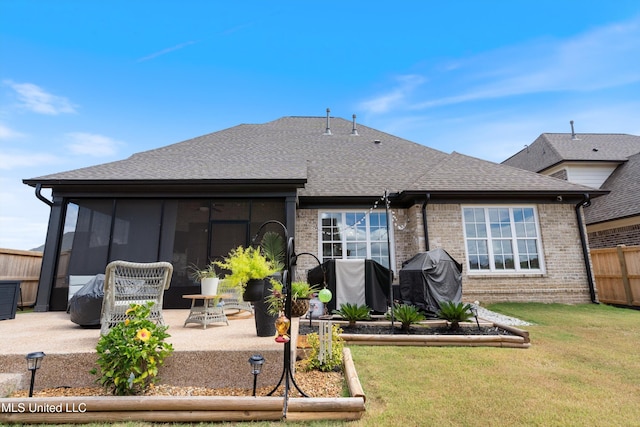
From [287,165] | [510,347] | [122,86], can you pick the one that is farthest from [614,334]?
[122,86]

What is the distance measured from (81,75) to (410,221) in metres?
12.0

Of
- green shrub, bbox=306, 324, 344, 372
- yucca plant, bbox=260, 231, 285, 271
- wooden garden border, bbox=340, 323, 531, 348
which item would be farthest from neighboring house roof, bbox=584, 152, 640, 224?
green shrub, bbox=306, 324, 344, 372

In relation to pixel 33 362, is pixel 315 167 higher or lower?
higher

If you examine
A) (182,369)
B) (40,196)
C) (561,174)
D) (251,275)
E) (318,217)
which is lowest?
(182,369)

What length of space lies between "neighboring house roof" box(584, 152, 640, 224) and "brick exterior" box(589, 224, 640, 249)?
481mm

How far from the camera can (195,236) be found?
834 centimetres

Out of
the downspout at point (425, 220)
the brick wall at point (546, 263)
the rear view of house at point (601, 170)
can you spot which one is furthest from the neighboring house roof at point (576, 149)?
the downspout at point (425, 220)

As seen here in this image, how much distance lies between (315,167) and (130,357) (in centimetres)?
935

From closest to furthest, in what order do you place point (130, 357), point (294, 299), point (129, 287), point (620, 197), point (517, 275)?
1. point (130, 357)
2. point (129, 287)
3. point (294, 299)
4. point (517, 275)
5. point (620, 197)

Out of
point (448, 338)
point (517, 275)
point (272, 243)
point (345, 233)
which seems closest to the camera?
point (448, 338)

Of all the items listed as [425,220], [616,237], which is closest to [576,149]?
[616,237]

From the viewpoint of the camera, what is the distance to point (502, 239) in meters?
8.98

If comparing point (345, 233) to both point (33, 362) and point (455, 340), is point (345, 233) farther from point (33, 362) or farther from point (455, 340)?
point (33, 362)

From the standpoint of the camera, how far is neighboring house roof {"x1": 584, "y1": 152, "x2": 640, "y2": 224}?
10.5 m
